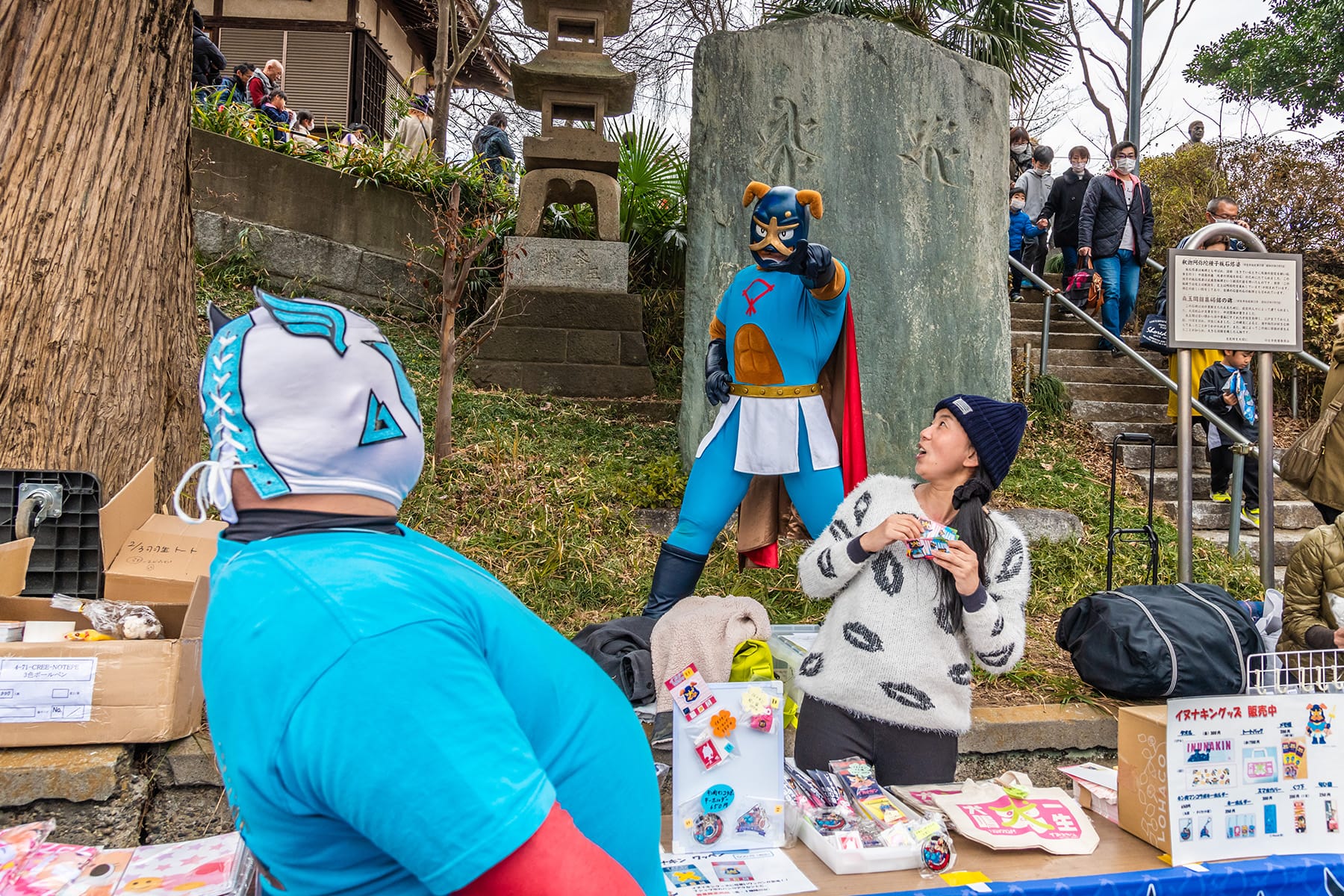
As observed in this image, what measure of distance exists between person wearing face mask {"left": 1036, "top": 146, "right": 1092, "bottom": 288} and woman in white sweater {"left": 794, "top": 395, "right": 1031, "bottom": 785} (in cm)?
666

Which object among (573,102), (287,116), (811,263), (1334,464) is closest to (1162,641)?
(811,263)

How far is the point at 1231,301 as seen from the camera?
12.0 ft

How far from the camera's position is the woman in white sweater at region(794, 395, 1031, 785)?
2.32 meters

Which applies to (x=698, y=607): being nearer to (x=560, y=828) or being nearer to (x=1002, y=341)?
(x=560, y=828)

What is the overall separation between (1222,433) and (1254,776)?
497 centimetres

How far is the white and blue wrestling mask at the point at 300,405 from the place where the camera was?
933mm

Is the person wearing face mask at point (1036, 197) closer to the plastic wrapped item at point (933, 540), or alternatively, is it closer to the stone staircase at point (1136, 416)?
the stone staircase at point (1136, 416)

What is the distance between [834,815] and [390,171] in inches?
306

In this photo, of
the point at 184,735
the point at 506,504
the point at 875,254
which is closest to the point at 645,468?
the point at 506,504

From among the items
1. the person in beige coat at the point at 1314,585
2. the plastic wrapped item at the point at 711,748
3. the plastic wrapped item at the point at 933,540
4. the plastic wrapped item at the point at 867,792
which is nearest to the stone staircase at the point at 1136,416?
the person in beige coat at the point at 1314,585

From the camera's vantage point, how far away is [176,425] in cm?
363

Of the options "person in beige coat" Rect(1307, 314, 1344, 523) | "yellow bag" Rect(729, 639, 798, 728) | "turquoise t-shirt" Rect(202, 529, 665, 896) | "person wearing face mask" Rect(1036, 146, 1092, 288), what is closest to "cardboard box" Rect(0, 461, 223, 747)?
"yellow bag" Rect(729, 639, 798, 728)

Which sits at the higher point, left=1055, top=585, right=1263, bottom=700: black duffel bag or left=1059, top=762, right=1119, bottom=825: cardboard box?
left=1055, top=585, right=1263, bottom=700: black duffel bag

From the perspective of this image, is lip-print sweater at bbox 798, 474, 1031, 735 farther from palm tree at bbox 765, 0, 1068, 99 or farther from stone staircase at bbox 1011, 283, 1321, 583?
palm tree at bbox 765, 0, 1068, 99
